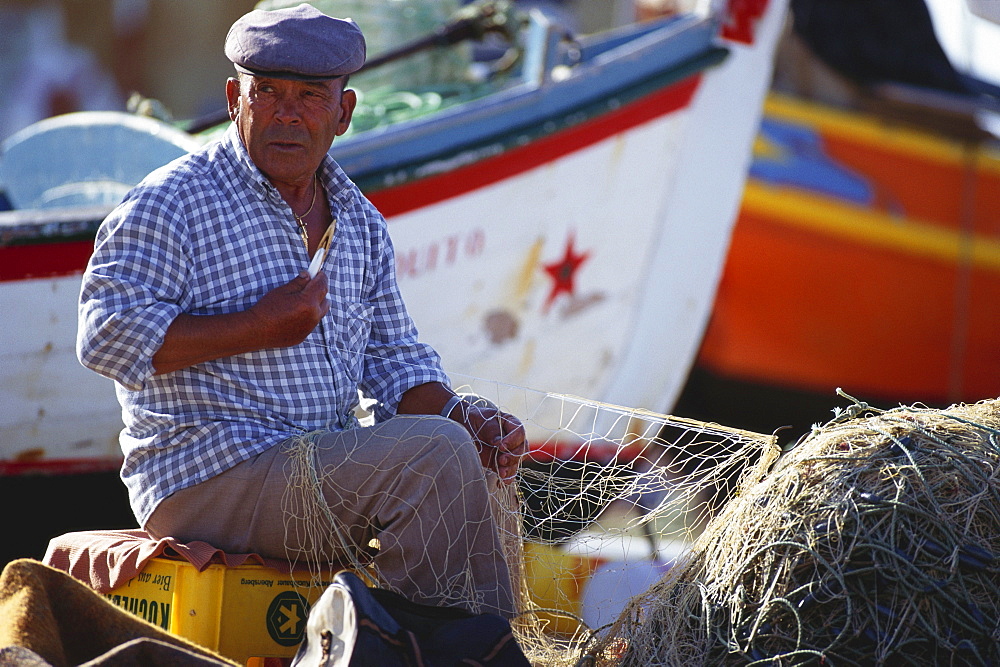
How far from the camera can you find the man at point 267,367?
7.06ft

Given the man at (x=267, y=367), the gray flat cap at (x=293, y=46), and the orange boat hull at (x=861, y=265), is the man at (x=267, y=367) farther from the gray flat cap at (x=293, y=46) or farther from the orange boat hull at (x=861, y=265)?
the orange boat hull at (x=861, y=265)

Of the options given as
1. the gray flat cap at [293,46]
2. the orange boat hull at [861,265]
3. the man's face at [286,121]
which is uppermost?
the gray flat cap at [293,46]

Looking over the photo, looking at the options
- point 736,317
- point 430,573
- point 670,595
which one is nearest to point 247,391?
point 430,573

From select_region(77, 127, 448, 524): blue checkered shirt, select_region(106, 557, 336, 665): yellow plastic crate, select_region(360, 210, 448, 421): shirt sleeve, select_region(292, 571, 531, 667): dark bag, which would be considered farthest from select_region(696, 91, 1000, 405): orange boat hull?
select_region(292, 571, 531, 667): dark bag

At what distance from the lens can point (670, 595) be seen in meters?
2.21

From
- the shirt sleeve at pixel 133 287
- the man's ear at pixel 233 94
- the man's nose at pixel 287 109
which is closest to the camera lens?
the shirt sleeve at pixel 133 287

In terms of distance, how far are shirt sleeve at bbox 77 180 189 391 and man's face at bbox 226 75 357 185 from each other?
0.76 ft

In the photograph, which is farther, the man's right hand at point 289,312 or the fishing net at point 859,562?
the man's right hand at point 289,312

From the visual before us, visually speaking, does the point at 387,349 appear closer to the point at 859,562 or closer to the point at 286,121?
the point at 286,121

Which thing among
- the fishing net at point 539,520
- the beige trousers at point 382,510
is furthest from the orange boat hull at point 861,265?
the beige trousers at point 382,510

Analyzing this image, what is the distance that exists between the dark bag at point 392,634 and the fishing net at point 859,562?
16.5 inches

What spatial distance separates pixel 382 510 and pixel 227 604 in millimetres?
388

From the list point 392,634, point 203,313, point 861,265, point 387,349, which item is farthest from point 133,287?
point 861,265

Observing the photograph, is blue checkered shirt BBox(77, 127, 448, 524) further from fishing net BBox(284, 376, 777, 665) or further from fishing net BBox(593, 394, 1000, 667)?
fishing net BBox(593, 394, 1000, 667)
